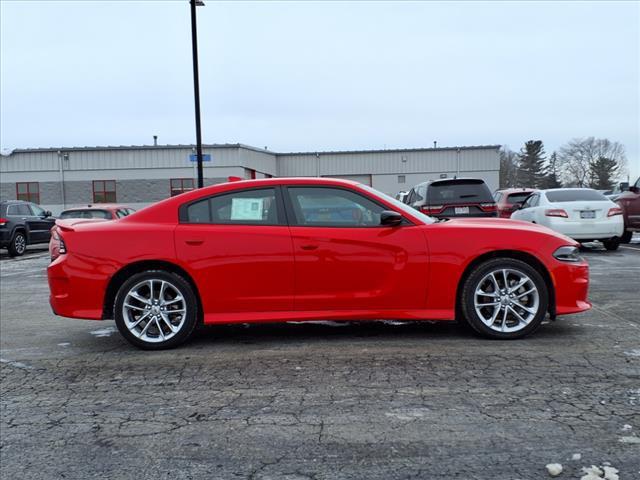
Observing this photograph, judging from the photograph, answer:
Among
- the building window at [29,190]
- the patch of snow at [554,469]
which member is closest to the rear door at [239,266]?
the patch of snow at [554,469]

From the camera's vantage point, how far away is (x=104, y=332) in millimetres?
5496

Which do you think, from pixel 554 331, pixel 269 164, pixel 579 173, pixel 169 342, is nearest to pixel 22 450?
pixel 169 342

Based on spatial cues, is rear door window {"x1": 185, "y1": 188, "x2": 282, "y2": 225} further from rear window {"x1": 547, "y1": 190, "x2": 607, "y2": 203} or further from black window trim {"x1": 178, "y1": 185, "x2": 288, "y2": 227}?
rear window {"x1": 547, "y1": 190, "x2": 607, "y2": 203}

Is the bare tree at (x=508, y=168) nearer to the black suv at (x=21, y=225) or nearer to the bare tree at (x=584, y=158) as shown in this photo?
the bare tree at (x=584, y=158)

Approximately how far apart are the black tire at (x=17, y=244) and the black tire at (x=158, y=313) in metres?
12.8

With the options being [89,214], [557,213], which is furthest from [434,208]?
[89,214]

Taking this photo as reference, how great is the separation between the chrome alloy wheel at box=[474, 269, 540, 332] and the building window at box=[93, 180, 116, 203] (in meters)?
36.2

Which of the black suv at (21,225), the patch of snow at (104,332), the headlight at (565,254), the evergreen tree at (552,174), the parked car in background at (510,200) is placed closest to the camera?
the headlight at (565,254)

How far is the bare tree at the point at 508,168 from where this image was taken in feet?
284

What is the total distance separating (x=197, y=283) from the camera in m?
4.63

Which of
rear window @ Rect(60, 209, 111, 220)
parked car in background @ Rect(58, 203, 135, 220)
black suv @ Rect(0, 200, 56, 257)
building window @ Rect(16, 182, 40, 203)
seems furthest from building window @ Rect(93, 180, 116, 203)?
rear window @ Rect(60, 209, 111, 220)

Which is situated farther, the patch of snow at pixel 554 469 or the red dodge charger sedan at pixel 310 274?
the red dodge charger sedan at pixel 310 274

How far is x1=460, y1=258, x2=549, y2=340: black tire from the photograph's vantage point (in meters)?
4.64

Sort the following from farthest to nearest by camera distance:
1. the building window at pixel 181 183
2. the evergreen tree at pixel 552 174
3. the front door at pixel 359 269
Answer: the evergreen tree at pixel 552 174, the building window at pixel 181 183, the front door at pixel 359 269
